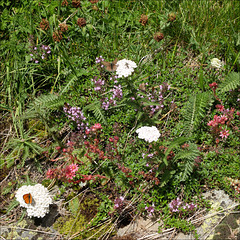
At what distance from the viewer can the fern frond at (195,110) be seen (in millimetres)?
3070

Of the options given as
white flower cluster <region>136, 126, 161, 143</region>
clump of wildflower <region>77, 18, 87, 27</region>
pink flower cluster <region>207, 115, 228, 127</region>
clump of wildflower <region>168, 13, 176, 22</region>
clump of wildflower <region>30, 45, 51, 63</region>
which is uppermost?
clump of wildflower <region>77, 18, 87, 27</region>

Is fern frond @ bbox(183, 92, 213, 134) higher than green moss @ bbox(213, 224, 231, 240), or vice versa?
fern frond @ bbox(183, 92, 213, 134)

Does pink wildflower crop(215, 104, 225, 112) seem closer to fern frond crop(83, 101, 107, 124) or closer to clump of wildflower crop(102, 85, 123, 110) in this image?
clump of wildflower crop(102, 85, 123, 110)

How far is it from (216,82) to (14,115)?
275 centimetres

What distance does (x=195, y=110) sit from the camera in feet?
10.1

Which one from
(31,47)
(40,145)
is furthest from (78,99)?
(31,47)

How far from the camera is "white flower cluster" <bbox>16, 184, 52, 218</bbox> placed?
114 inches

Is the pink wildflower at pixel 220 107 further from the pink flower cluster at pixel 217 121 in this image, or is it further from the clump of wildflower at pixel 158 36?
the clump of wildflower at pixel 158 36

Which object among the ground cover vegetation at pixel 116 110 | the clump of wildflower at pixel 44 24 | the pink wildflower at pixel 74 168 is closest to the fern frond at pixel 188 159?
the ground cover vegetation at pixel 116 110

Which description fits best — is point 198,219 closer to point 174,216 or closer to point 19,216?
point 174,216

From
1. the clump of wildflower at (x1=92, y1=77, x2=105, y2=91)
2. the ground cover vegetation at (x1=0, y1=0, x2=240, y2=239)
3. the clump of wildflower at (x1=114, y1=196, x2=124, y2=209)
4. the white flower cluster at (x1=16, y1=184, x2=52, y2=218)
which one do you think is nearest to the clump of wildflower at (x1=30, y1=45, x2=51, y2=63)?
the ground cover vegetation at (x1=0, y1=0, x2=240, y2=239)

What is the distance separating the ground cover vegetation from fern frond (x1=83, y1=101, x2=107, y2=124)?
18 millimetres

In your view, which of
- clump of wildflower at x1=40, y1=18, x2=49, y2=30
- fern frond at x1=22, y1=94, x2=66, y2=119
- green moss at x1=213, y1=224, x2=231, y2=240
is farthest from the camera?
clump of wildflower at x1=40, y1=18, x2=49, y2=30

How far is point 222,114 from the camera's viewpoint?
10.7 ft
